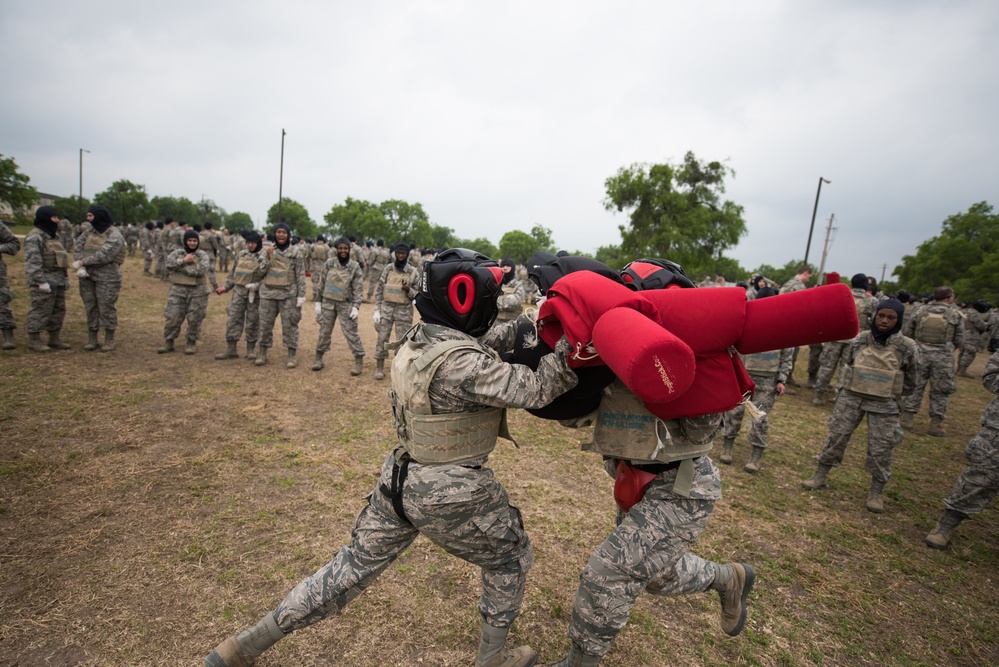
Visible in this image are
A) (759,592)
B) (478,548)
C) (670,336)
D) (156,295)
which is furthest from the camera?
(156,295)

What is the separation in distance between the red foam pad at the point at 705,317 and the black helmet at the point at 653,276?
1.38ft

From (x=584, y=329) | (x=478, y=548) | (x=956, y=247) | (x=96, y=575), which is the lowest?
(x=96, y=575)

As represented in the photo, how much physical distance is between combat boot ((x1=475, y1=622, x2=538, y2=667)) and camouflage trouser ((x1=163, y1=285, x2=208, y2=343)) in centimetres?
876

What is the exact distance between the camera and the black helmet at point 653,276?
8.45ft

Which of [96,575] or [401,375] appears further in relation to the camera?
[96,575]

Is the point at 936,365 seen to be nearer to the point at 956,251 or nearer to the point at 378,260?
the point at 378,260

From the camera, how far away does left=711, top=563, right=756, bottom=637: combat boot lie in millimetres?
3031

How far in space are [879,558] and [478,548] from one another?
14.3 feet

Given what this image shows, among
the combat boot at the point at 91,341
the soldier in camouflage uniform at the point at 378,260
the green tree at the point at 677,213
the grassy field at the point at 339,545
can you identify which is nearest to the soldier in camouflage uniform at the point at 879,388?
the grassy field at the point at 339,545

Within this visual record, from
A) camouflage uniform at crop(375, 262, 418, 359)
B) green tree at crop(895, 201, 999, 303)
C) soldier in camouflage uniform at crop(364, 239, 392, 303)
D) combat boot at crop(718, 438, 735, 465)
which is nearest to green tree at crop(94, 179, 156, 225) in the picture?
soldier in camouflage uniform at crop(364, 239, 392, 303)

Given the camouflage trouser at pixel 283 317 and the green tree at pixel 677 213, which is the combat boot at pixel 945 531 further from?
the green tree at pixel 677 213

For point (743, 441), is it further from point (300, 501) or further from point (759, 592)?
point (300, 501)

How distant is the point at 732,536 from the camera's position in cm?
453

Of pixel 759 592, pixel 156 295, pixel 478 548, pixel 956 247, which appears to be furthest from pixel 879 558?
pixel 956 247
